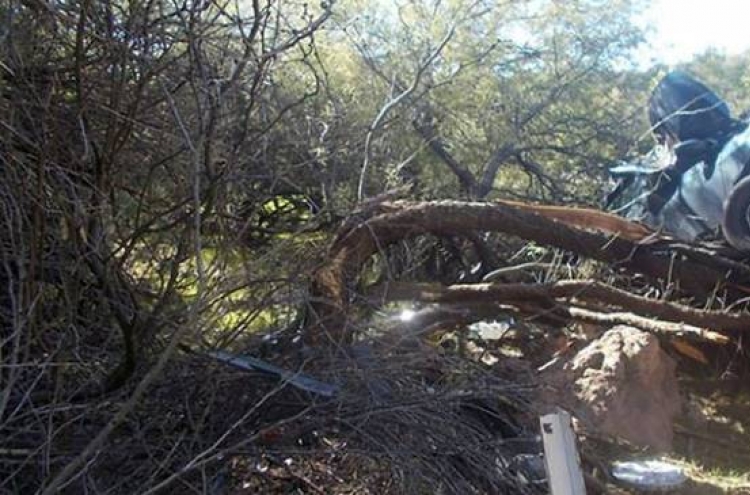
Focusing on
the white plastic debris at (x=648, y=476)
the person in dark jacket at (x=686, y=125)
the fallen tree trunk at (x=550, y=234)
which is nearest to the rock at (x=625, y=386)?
the fallen tree trunk at (x=550, y=234)

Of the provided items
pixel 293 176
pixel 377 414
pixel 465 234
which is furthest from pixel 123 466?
pixel 465 234

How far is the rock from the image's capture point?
588 centimetres

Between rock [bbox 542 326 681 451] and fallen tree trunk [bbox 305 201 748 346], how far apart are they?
19.3 inches

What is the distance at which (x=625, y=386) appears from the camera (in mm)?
6059

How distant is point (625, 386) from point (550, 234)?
1.05 metres

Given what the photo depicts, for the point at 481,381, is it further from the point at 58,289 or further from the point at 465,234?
the point at 465,234

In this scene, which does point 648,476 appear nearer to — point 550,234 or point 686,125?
point 550,234

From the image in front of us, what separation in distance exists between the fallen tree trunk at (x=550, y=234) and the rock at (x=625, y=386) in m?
0.49

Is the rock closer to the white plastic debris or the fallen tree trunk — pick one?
the fallen tree trunk

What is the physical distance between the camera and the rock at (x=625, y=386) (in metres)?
5.88

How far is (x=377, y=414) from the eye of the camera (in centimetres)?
329

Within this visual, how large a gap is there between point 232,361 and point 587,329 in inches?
159

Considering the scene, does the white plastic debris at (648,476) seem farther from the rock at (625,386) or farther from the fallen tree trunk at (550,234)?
the fallen tree trunk at (550,234)

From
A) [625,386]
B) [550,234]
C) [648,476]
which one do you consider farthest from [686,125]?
[648,476]
